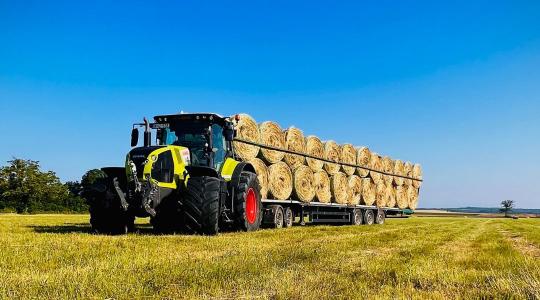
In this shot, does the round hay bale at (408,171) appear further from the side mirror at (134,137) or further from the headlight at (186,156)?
the side mirror at (134,137)

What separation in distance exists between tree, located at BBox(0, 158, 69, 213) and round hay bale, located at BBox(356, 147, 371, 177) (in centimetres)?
5042

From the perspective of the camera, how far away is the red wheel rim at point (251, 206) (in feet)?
41.0

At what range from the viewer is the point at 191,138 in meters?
12.2

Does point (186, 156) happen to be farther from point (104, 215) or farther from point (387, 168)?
point (387, 168)

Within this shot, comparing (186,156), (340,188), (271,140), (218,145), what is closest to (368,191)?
(340,188)

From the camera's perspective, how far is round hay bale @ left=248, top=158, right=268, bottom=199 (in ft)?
47.7

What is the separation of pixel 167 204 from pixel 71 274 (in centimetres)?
611

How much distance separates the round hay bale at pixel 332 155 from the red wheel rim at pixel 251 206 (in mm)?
7122

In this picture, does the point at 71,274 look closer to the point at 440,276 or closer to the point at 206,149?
the point at 440,276

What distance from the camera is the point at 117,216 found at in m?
10.8

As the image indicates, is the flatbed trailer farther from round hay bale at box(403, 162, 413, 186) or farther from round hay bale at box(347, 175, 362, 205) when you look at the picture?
round hay bale at box(403, 162, 413, 186)

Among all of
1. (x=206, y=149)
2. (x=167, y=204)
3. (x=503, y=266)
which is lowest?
(x=503, y=266)

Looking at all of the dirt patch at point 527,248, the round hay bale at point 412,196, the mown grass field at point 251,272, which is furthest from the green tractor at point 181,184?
the round hay bale at point 412,196

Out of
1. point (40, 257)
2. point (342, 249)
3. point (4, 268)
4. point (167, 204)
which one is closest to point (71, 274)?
point (4, 268)
